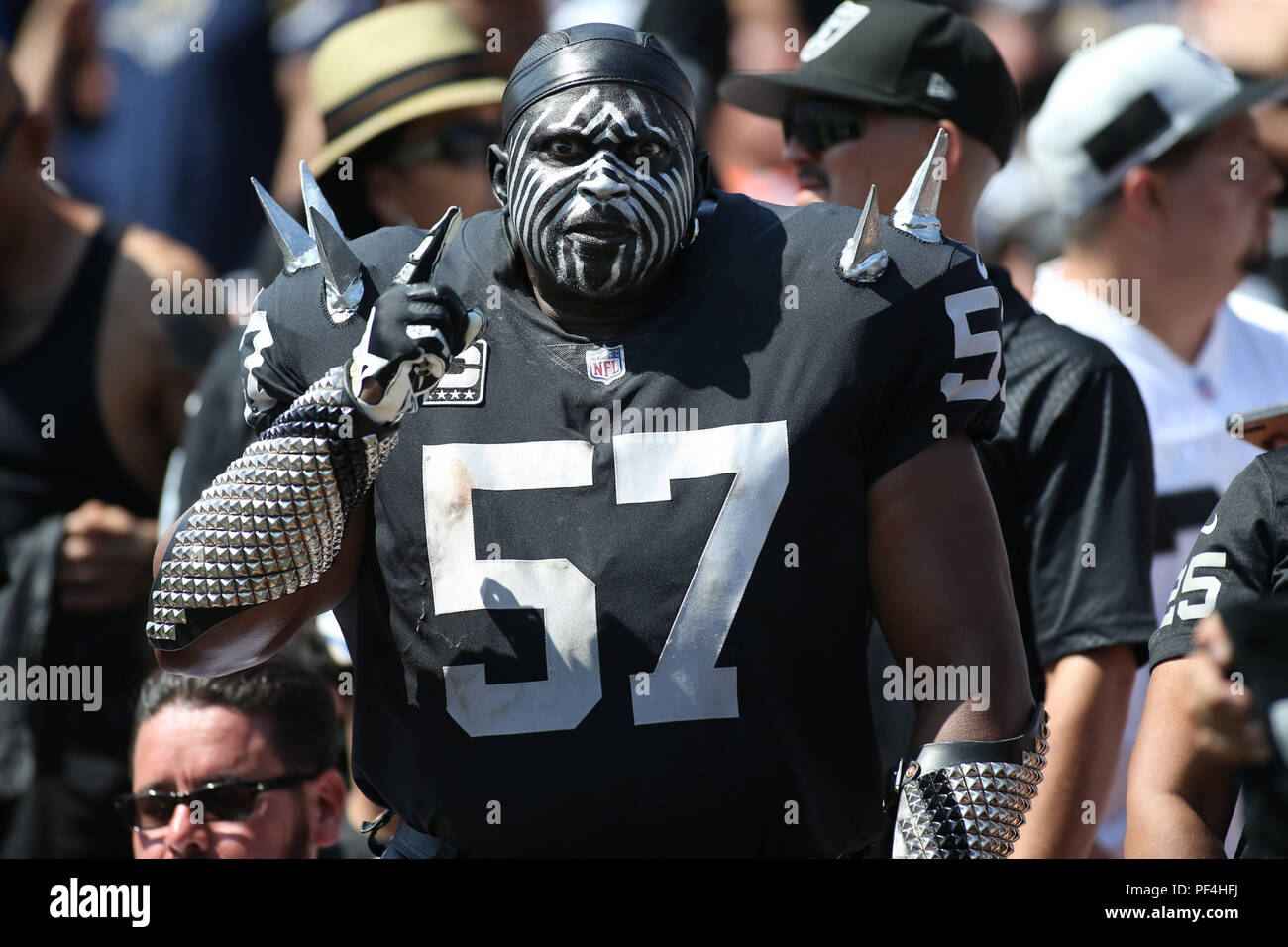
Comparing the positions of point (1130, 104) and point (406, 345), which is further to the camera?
point (1130, 104)

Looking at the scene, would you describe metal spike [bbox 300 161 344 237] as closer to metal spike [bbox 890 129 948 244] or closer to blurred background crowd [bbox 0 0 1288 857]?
blurred background crowd [bbox 0 0 1288 857]

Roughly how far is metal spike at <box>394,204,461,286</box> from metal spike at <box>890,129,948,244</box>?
659 mm

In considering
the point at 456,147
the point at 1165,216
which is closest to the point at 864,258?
the point at 1165,216

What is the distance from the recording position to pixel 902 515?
267 centimetres

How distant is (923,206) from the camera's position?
278 cm

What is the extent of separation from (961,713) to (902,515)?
296 mm

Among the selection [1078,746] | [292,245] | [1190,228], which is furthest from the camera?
[1190,228]

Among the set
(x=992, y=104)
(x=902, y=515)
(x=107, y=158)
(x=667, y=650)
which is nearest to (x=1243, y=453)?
(x=992, y=104)

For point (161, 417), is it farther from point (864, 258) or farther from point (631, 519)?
point (864, 258)

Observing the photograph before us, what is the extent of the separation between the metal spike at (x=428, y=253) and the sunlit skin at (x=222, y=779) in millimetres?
1318

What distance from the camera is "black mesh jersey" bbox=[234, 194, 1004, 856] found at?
2.57 metres

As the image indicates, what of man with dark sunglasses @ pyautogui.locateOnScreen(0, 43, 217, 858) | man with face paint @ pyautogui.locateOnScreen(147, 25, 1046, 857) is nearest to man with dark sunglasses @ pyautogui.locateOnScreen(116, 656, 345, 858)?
man with dark sunglasses @ pyautogui.locateOnScreen(0, 43, 217, 858)

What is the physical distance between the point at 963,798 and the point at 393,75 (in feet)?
9.66
